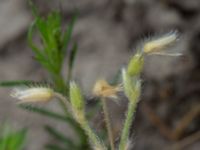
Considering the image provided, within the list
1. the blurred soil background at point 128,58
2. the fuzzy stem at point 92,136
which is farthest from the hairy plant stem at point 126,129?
the blurred soil background at point 128,58

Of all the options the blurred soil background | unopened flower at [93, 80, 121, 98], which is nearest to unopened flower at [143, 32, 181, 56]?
unopened flower at [93, 80, 121, 98]

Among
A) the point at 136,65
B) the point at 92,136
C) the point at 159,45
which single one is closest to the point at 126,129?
the point at 92,136

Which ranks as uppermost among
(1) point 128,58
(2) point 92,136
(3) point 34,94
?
(3) point 34,94

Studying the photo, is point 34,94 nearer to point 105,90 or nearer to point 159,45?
point 105,90

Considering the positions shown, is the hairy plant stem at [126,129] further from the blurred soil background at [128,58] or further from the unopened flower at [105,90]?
the blurred soil background at [128,58]

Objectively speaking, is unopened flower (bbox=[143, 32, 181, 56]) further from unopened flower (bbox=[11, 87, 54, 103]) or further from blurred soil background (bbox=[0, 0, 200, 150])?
blurred soil background (bbox=[0, 0, 200, 150])
